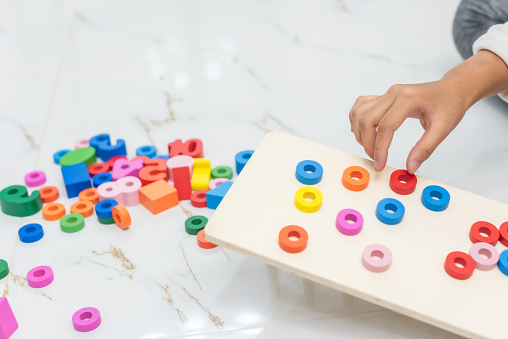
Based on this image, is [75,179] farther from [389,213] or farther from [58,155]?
[389,213]

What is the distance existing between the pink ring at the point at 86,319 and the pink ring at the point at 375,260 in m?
0.37

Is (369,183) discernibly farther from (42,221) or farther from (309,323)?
(42,221)

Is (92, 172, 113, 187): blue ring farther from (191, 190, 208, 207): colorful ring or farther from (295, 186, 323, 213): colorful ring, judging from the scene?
(295, 186, 323, 213): colorful ring

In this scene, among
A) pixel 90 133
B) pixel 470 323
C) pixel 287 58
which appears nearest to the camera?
pixel 470 323

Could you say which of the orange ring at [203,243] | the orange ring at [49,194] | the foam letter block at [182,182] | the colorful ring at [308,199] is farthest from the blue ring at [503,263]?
the orange ring at [49,194]

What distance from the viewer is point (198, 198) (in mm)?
954

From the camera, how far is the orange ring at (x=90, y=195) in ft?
3.14

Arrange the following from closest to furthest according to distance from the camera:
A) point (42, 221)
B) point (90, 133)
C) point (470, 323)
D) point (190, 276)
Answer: point (470, 323)
point (190, 276)
point (42, 221)
point (90, 133)

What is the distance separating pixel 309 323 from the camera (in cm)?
74

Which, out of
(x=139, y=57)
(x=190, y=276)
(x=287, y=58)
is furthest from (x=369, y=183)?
(x=139, y=57)

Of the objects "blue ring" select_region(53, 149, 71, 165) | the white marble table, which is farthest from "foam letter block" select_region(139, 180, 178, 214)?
"blue ring" select_region(53, 149, 71, 165)

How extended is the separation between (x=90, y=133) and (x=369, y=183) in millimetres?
680

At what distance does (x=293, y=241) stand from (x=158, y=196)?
348mm

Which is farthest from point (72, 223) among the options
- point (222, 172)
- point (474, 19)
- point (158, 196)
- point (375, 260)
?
point (474, 19)
